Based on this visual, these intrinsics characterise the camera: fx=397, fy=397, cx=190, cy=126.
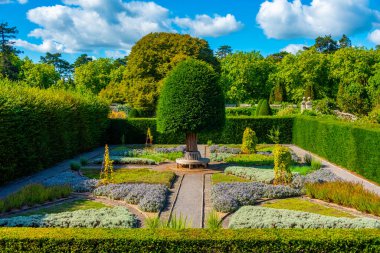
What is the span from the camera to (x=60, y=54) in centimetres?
10219

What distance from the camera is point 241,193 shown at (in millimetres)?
11641

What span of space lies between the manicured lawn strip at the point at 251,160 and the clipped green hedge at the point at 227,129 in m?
7.15

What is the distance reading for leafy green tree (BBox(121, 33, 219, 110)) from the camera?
40.8 meters

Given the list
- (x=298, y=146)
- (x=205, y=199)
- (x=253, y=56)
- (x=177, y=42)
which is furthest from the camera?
(x=253, y=56)

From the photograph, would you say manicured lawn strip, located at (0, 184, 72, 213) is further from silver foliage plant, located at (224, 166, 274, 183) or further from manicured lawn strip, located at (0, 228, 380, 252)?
silver foliage plant, located at (224, 166, 274, 183)

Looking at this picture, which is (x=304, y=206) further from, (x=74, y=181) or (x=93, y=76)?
(x=93, y=76)

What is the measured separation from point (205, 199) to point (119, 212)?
2989 mm

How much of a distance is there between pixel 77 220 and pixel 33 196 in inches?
120

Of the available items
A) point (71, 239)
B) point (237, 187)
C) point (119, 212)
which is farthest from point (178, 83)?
point (71, 239)

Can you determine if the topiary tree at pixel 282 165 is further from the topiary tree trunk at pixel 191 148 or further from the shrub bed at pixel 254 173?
the topiary tree trunk at pixel 191 148

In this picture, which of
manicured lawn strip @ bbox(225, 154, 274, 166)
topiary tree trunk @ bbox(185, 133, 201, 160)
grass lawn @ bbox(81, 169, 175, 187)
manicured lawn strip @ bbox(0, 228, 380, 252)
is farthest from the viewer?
manicured lawn strip @ bbox(225, 154, 274, 166)

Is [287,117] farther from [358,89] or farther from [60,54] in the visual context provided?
[60,54]

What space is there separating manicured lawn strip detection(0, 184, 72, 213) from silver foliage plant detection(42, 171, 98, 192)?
23.8 inches

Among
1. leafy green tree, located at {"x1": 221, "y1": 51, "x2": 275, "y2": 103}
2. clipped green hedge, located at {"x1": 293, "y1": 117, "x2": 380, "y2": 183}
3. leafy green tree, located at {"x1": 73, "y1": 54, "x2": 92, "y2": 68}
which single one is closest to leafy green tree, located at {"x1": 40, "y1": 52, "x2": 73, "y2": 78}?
leafy green tree, located at {"x1": 73, "y1": 54, "x2": 92, "y2": 68}
